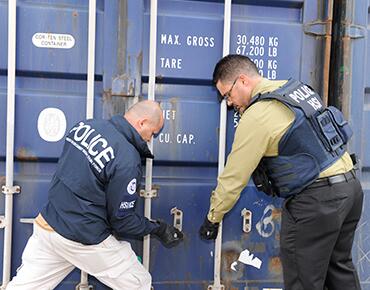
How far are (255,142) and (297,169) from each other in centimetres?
25

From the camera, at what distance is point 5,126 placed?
8.61 ft

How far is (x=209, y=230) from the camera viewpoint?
8.82 feet

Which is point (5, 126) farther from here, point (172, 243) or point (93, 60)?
point (172, 243)

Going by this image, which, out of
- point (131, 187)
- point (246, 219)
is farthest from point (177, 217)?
point (131, 187)

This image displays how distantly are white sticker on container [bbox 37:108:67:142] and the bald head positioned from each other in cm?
38

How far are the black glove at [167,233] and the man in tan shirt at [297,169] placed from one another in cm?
27

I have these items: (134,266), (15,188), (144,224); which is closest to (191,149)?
(144,224)

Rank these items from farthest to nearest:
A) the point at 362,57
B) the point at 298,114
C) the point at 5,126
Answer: the point at 362,57 < the point at 5,126 < the point at 298,114

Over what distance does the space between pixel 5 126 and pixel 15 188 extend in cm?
32

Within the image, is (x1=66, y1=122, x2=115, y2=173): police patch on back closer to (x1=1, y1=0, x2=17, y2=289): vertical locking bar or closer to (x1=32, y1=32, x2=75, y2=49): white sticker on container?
(x1=1, y1=0, x2=17, y2=289): vertical locking bar

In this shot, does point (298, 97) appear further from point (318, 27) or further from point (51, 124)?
point (51, 124)

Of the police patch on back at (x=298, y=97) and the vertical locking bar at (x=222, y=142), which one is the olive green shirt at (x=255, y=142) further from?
the vertical locking bar at (x=222, y=142)

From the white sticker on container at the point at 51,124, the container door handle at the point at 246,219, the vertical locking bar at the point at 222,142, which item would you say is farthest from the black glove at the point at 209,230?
the white sticker on container at the point at 51,124

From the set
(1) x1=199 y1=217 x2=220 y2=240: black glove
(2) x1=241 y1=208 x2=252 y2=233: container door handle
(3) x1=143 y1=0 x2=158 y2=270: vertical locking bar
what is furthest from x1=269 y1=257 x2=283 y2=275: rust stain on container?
(3) x1=143 y1=0 x2=158 y2=270: vertical locking bar
